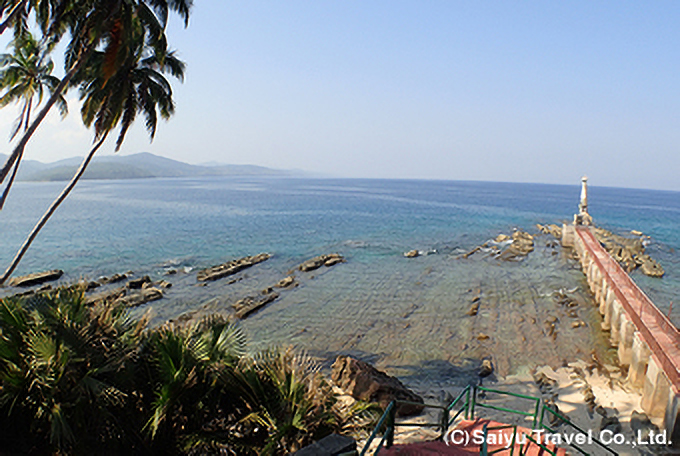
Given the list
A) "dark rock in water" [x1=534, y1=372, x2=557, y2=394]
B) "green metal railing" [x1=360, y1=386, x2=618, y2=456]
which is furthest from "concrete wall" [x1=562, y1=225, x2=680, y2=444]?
"green metal railing" [x1=360, y1=386, x2=618, y2=456]

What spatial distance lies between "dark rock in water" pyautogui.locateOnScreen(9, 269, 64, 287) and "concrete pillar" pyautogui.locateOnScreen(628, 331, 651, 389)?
3025cm

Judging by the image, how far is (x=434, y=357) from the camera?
1616 cm

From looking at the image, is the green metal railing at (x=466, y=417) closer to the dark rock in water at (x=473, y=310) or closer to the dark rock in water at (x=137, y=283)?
the dark rock in water at (x=473, y=310)

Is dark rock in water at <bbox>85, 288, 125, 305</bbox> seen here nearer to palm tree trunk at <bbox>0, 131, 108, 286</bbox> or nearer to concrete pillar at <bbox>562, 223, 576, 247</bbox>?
palm tree trunk at <bbox>0, 131, 108, 286</bbox>

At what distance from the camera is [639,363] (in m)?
12.6

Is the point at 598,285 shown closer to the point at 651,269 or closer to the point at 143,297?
the point at 651,269

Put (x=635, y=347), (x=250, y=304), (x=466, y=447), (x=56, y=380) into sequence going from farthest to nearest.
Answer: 1. (x=250, y=304)
2. (x=635, y=347)
3. (x=466, y=447)
4. (x=56, y=380)

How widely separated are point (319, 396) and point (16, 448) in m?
4.19

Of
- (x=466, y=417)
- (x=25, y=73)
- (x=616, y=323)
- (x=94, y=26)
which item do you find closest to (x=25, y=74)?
(x=25, y=73)

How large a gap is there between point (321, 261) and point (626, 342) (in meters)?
21.1

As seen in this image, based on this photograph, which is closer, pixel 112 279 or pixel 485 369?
pixel 485 369

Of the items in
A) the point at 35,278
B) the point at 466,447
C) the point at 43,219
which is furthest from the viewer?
the point at 35,278

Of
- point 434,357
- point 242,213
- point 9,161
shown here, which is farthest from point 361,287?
point 242,213

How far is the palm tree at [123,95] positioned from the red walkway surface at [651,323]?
1825 cm
